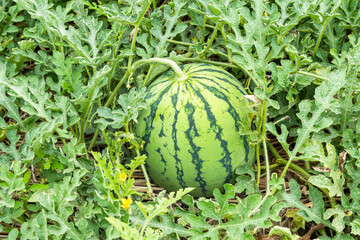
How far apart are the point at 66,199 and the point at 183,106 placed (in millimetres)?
651

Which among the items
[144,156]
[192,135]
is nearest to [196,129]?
[192,135]

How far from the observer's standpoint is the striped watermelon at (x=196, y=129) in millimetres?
1950

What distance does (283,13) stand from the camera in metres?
2.08

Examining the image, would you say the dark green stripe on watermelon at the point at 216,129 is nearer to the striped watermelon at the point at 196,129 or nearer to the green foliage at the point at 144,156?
the striped watermelon at the point at 196,129

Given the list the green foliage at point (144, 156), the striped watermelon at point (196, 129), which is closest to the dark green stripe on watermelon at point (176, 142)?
the striped watermelon at point (196, 129)

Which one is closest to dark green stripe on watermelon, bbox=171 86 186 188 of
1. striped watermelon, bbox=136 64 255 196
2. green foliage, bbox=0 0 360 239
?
striped watermelon, bbox=136 64 255 196

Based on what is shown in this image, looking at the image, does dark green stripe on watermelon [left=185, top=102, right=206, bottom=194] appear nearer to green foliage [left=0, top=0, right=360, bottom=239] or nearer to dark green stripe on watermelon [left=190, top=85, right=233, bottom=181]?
dark green stripe on watermelon [left=190, top=85, right=233, bottom=181]

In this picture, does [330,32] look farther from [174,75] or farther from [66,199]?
[66,199]

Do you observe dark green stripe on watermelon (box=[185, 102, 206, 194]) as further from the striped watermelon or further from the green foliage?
the green foliage

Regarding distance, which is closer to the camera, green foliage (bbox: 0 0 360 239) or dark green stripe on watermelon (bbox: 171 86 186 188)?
green foliage (bbox: 0 0 360 239)

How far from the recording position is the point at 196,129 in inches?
76.5

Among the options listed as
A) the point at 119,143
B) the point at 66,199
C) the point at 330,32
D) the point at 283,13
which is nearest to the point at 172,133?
the point at 119,143

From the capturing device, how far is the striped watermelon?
1.95 metres

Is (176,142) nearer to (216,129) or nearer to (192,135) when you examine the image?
(192,135)
